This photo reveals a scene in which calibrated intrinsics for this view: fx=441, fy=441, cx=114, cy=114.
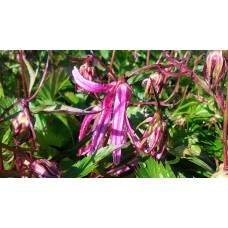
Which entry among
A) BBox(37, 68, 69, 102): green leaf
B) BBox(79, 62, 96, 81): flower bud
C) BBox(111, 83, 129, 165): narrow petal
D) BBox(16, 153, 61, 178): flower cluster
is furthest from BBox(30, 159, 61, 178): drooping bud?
BBox(37, 68, 69, 102): green leaf

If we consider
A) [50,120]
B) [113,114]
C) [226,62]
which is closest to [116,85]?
[113,114]

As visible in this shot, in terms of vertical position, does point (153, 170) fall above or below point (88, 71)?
below

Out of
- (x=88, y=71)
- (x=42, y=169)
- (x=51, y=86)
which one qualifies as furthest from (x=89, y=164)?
(x=51, y=86)

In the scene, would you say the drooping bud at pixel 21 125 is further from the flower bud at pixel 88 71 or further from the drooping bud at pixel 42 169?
the flower bud at pixel 88 71

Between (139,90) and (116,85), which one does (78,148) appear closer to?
(116,85)

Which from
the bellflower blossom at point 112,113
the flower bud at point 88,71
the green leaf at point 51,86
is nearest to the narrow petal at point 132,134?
the bellflower blossom at point 112,113

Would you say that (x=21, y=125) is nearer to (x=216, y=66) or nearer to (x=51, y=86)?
(x=216, y=66)

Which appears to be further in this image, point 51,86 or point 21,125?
point 51,86
